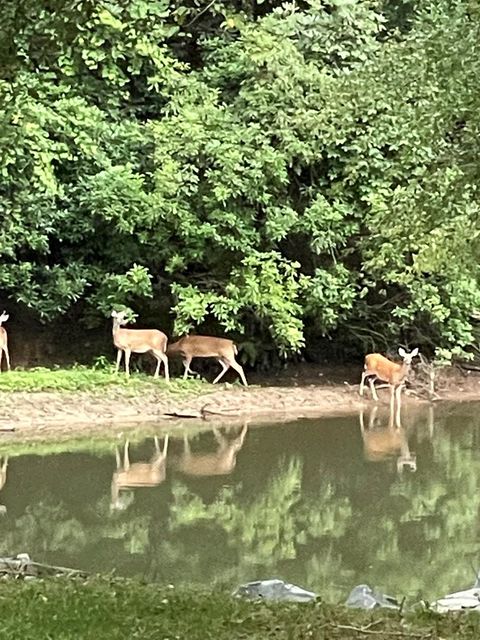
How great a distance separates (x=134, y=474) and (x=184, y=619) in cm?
556

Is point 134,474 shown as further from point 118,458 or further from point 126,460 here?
point 118,458

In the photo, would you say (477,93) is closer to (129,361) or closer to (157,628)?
(157,628)

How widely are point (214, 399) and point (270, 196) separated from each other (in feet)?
9.74

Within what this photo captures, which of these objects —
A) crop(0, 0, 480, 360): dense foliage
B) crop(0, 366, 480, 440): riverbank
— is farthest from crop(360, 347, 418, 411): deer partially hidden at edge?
crop(0, 0, 480, 360): dense foliage

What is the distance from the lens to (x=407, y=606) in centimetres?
473

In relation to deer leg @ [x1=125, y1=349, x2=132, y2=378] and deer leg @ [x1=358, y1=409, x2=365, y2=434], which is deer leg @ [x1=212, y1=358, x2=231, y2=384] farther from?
deer leg @ [x1=358, y1=409, x2=365, y2=434]

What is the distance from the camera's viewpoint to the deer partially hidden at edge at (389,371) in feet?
48.8

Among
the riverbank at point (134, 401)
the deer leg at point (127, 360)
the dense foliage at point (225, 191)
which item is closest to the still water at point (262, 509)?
the riverbank at point (134, 401)

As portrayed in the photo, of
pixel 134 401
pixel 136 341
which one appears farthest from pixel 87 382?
pixel 136 341

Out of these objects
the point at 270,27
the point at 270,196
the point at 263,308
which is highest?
the point at 270,27

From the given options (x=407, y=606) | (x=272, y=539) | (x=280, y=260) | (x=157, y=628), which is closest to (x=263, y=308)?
(x=280, y=260)

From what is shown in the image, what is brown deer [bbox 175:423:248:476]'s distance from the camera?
9.66 metres

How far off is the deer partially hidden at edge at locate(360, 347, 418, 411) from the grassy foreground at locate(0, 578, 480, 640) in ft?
35.1

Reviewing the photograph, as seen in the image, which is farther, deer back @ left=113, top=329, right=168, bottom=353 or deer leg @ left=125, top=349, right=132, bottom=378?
deer back @ left=113, top=329, right=168, bottom=353
